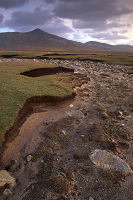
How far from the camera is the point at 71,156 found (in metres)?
7.20

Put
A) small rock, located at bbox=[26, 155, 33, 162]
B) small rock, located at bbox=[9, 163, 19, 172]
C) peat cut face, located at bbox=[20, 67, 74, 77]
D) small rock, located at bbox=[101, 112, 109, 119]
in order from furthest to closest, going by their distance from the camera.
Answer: peat cut face, located at bbox=[20, 67, 74, 77], small rock, located at bbox=[101, 112, 109, 119], small rock, located at bbox=[26, 155, 33, 162], small rock, located at bbox=[9, 163, 19, 172]

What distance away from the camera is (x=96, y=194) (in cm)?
540

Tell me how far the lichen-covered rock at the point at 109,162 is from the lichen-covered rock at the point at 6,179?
3191mm

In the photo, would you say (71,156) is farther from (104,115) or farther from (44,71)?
(44,71)

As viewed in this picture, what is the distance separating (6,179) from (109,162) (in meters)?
3.95

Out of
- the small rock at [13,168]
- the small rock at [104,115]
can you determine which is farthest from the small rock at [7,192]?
the small rock at [104,115]

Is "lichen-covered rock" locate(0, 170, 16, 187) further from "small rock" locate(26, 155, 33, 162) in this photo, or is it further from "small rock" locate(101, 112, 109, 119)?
"small rock" locate(101, 112, 109, 119)

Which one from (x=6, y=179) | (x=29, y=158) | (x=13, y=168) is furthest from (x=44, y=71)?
(x=6, y=179)

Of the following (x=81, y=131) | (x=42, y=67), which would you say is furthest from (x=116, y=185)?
(x=42, y=67)

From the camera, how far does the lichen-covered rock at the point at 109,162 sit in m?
6.39

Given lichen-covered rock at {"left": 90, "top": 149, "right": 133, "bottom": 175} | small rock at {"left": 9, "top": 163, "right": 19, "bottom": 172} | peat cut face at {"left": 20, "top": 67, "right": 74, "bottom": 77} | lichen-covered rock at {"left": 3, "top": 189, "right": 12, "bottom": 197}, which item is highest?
peat cut face at {"left": 20, "top": 67, "right": 74, "bottom": 77}

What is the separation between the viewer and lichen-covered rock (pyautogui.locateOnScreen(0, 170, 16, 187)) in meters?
5.68

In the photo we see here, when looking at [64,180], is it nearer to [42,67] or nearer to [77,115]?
[77,115]

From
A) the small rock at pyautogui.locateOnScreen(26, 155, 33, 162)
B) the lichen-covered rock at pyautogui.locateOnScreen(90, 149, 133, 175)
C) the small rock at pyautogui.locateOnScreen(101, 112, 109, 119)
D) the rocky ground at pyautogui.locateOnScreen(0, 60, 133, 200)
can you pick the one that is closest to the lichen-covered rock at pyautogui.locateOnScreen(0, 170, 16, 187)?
the rocky ground at pyautogui.locateOnScreen(0, 60, 133, 200)
